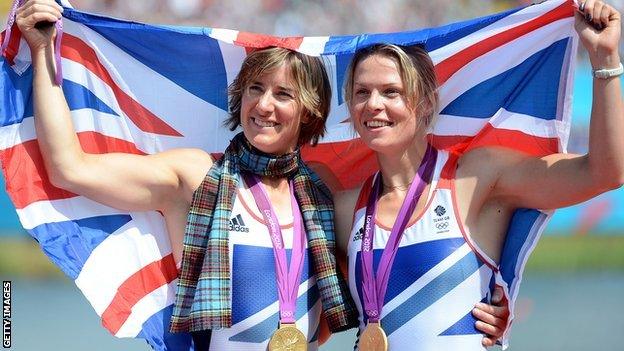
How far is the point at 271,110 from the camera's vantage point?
3.11 m

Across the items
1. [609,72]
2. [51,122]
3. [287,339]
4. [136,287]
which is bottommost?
[287,339]

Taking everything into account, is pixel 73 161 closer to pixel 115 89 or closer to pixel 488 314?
pixel 115 89

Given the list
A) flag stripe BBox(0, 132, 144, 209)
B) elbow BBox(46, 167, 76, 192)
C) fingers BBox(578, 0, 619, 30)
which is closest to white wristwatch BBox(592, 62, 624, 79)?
fingers BBox(578, 0, 619, 30)

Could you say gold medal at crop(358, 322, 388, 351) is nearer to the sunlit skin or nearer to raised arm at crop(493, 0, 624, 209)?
the sunlit skin

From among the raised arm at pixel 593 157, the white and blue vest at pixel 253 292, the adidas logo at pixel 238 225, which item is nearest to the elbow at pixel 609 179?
the raised arm at pixel 593 157

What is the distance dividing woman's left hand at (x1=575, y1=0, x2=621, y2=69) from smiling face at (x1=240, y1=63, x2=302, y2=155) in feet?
3.17

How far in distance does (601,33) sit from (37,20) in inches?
69.4

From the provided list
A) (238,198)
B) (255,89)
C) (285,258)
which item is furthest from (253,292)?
(255,89)

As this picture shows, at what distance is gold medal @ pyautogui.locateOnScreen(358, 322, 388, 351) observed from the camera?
2883 mm

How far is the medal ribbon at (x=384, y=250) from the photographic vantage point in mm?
2922

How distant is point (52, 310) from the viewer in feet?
24.2

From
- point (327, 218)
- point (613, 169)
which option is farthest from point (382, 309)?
point (613, 169)

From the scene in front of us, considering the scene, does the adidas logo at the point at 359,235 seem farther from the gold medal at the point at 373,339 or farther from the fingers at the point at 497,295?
the fingers at the point at 497,295

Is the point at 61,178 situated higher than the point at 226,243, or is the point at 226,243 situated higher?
the point at 61,178
